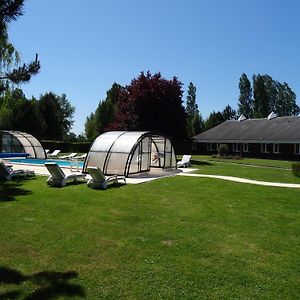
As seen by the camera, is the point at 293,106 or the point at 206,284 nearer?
the point at 206,284

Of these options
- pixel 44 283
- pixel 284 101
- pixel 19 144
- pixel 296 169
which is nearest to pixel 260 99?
pixel 284 101

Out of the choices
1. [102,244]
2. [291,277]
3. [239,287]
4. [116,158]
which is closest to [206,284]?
[239,287]

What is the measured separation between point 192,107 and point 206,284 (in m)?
82.8

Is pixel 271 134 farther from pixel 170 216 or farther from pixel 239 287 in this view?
pixel 239 287

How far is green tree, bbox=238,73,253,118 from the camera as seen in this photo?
271ft

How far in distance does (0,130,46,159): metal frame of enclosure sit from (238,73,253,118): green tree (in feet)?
183

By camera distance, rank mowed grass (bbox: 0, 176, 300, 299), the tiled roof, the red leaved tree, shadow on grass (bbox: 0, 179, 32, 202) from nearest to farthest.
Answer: mowed grass (bbox: 0, 176, 300, 299) < shadow on grass (bbox: 0, 179, 32, 202) < the red leaved tree < the tiled roof

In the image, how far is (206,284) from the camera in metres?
6.48

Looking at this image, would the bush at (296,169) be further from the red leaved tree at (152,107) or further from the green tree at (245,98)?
the green tree at (245,98)

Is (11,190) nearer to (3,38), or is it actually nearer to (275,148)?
(3,38)

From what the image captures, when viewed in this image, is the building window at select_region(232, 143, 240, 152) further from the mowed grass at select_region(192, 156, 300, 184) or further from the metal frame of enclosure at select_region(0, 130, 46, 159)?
the metal frame of enclosure at select_region(0, 130, 46, 159)

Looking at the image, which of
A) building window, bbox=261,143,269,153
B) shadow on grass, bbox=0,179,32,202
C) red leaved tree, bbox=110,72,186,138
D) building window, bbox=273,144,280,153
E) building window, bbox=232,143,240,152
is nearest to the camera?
shadow on grass, bbox=0,179,32,202

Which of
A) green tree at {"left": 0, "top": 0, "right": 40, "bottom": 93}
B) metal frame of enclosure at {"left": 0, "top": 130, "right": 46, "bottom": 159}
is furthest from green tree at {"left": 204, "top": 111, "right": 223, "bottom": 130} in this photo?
green tree at {"left": 0, "top": 0, "right": 40, "bottom": 93}

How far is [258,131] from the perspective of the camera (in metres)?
48.0
